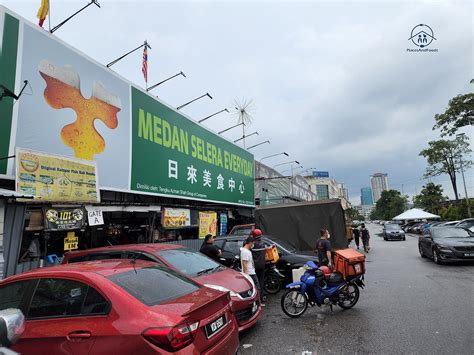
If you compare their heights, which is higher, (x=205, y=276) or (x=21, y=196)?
(x=21, y=196)

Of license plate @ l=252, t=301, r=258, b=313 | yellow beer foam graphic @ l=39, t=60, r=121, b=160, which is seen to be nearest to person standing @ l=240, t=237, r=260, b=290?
license plate @ l=252, t=301, r=258, b=313

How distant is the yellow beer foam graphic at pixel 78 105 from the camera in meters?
8.27

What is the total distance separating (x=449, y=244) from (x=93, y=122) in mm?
12398

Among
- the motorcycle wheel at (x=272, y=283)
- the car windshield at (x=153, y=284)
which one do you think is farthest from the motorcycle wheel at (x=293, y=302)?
the car windshield at (x=153, y=284)

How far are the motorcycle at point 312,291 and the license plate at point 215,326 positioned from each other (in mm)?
3355

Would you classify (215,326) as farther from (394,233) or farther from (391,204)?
(391,204)

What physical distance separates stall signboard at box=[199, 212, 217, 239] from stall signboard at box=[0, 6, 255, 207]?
0.85 meters

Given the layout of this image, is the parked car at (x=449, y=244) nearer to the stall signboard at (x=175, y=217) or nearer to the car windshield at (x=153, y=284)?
the stall signboard at (x=175, y=217)

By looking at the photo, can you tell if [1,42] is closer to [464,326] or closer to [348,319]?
[348,319]

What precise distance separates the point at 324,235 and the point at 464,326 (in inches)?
156

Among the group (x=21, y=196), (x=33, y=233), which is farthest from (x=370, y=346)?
(x=33, y=233)

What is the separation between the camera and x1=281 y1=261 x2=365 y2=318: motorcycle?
6.67 m

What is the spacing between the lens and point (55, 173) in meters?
7.79

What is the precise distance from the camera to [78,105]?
8977mm
